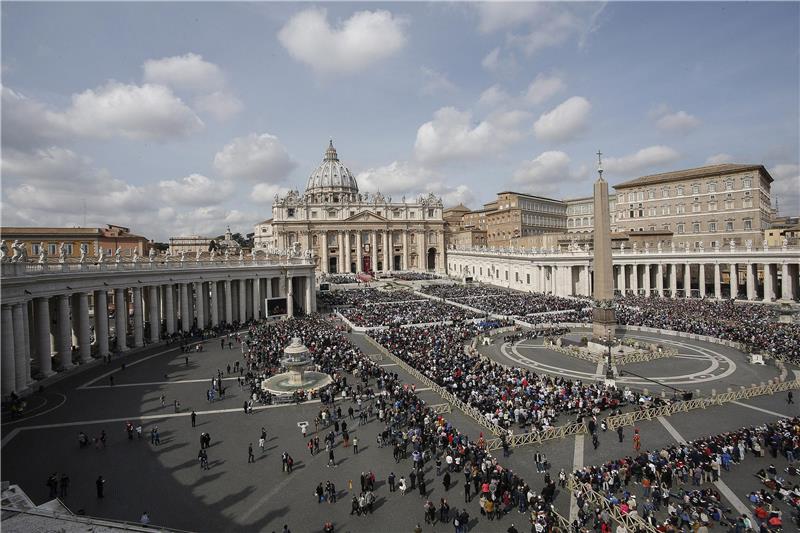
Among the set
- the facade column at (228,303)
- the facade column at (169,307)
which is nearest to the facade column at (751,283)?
the facade column at (228,303)

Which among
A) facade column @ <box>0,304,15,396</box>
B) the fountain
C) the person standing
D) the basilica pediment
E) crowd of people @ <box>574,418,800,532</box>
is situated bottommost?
crowd of people @ <box>574,418,800,532</box>

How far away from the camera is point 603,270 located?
1283 inches

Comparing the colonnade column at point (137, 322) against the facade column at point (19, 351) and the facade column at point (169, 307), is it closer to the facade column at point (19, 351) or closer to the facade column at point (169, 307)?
the facade column at point (169, 307)

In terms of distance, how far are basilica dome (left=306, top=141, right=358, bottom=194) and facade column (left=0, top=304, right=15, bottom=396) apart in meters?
116

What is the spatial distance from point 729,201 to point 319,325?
60.8 m

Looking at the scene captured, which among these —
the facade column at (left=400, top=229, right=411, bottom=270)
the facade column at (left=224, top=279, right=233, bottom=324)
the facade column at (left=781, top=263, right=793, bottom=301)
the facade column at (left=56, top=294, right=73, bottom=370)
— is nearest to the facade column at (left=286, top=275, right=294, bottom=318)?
the facade column at (left=224, top=279, right=233, bottom=324)

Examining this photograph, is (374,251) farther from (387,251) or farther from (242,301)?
(242,301)

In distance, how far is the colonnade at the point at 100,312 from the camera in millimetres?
22844

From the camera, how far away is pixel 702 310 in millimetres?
42625

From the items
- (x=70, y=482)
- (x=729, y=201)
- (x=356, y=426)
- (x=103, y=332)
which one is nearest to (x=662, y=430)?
(x=356, y=426)

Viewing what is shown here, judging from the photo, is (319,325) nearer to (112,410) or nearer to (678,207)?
(112,410)

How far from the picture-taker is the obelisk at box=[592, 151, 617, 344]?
32.3m

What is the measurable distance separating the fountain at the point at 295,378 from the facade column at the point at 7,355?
12.0 m

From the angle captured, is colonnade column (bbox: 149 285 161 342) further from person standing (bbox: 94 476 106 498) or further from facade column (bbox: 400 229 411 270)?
facade column (bbox: 400 229 411 270)
